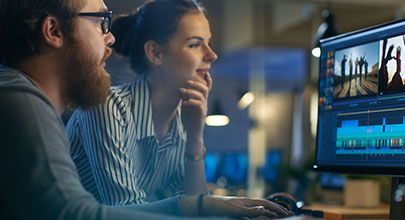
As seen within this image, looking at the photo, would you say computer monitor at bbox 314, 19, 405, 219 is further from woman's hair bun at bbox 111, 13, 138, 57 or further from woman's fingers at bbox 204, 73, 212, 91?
woman's hair bun at bbox 111, 13, 138, 57

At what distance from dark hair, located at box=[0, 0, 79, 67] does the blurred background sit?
14.2 ft

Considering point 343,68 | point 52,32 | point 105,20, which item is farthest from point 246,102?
point 52,32

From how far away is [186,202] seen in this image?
1.19m

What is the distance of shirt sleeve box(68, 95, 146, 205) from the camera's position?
1261 millimetres

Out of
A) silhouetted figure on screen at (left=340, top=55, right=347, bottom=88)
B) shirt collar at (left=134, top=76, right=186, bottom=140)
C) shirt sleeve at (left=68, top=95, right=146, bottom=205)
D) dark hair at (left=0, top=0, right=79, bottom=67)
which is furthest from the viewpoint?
silhouetted figure on screen at (left=340, top=55, right=347, bottom=88)

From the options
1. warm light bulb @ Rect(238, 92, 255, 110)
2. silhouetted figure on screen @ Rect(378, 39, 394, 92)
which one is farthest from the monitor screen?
warm light bulb @ Rect(238, 92, 255, 110)

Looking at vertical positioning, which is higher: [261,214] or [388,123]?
Result: [388,123]

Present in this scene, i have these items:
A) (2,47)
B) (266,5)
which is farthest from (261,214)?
(266,5)

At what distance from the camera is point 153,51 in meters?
1.38

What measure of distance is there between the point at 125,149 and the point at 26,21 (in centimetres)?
40

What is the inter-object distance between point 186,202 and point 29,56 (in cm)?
50

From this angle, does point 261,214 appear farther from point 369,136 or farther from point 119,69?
point 119,69

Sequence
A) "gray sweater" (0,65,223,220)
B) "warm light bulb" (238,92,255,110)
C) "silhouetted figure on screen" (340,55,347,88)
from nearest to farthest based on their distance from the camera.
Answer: "gray sweater" (0,65,223,220) < "silhouetted figure on screen" (340,55,347,88) < "warm light bulb" (238,92,255,110)

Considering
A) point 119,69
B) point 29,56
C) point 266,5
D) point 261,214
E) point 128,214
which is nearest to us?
point 128,214
